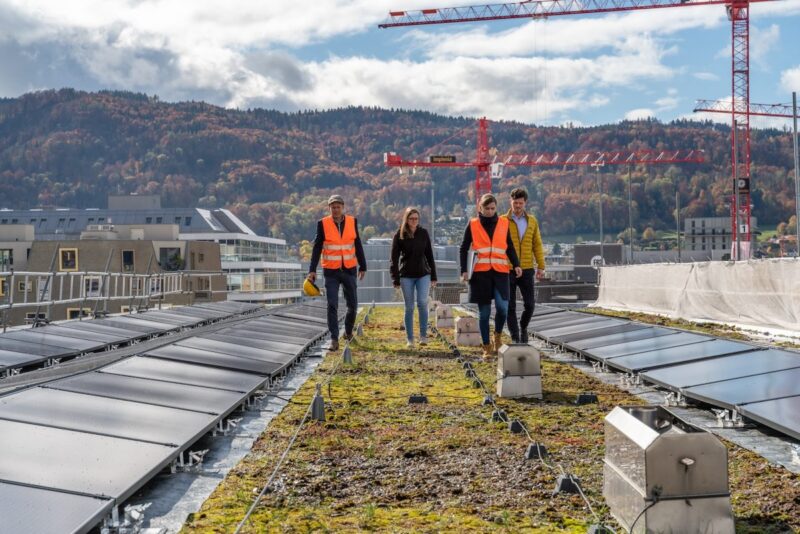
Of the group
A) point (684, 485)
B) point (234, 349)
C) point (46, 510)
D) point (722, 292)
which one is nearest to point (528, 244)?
point (234, 349)

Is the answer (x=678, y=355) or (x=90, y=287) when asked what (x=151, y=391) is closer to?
(x=678, y=355)

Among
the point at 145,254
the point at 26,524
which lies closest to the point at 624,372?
the point at 26,524

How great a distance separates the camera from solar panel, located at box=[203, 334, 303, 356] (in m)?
10.1

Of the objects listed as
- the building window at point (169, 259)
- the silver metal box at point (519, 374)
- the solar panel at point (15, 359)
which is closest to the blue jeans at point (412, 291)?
the solar panel at point (15, 359)

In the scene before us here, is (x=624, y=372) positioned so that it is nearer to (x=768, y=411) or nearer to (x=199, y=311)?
(x=768, y=411)

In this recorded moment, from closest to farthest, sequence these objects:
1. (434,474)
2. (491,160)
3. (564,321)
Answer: (434,474) < (564,321) < (491,160)

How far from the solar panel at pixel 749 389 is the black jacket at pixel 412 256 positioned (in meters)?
5.37

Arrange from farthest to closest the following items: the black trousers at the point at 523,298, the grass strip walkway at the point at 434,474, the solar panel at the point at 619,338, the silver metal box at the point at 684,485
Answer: the solar panel at the point at 619,338
the black trousers at the point at 523,298
the grass strip walkway at the point at 434,474
the silver metal box at the point at 684,485

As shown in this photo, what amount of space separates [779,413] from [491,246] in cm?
487

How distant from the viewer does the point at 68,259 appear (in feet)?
262

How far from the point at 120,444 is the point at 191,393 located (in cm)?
181

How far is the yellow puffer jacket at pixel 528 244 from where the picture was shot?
35.9 ft

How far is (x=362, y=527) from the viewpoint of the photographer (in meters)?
4.10

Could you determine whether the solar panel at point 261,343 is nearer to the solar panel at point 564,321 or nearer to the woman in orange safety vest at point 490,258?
the woman in orange safety vest at point 490,258
